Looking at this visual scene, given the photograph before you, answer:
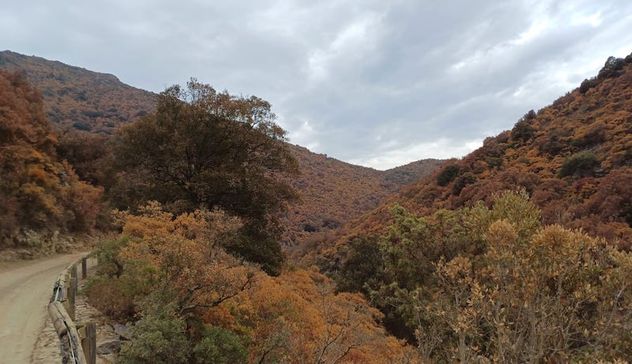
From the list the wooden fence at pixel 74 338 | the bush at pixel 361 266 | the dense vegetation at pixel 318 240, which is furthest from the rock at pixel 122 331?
the bush at pixel 361 266

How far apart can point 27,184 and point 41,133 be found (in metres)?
7.69

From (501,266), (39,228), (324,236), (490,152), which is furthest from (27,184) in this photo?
(490,152)

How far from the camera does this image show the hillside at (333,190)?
65062 mm

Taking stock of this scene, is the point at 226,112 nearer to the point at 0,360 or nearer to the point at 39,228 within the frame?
the point at 39,228

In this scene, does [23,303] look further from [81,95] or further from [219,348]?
[81,95]

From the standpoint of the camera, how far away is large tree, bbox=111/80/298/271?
21.8 m

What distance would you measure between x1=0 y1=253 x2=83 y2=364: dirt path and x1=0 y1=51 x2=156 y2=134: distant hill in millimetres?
44017

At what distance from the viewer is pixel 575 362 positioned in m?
8.57

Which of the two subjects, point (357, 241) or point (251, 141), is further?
point (357, 241)

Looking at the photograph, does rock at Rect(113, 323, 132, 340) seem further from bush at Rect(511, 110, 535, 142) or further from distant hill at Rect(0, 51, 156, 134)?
distant hill at Rect(0, 51, 156, 134)

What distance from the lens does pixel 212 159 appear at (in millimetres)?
23359

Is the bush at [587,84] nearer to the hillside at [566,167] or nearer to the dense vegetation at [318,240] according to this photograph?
the hillside at [566,167]

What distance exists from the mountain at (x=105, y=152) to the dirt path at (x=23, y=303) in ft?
64.6

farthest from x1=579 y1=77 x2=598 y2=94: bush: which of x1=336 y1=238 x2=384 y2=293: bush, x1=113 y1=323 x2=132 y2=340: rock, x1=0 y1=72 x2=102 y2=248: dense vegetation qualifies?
x1=113 y1=323 x2=132 y2=340: rock
